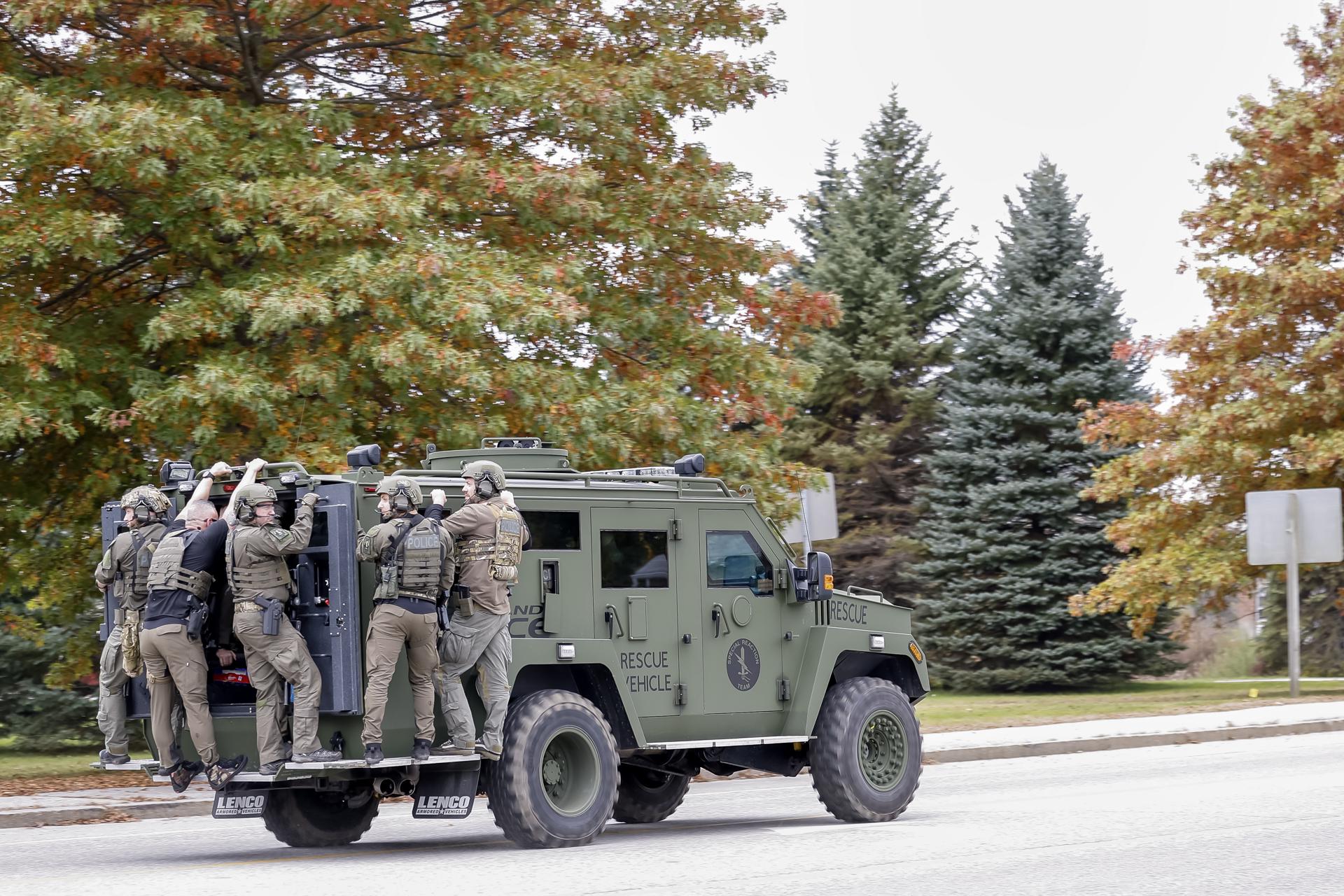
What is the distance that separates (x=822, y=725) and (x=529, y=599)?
98.2 inches

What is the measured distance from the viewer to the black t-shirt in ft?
34.8

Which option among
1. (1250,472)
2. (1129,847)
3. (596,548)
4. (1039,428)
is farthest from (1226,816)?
(1039,428)

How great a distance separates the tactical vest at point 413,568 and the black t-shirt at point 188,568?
110 cm

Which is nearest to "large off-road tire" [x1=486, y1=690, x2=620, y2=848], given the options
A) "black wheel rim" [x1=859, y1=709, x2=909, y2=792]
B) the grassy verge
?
"black wheel rim" [x1=859, y1=709, x2=909, y2=792]

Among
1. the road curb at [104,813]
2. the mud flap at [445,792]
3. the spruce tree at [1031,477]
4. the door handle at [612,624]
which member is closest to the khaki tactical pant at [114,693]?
the mud flap at [445,792]

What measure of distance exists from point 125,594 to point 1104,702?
22.4 metres

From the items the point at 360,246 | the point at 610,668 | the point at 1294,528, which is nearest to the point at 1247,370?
the point at 1294,528

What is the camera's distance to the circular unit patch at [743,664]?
39.7 ft

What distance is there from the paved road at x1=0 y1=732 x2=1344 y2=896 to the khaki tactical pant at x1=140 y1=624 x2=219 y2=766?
0.77 metres

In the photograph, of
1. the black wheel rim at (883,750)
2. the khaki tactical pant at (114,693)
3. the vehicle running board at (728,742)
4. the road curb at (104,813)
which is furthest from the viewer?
the road curb at (104,813)

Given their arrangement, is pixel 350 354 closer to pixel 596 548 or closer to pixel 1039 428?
pixel 596 548

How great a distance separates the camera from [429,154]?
56.1 ft

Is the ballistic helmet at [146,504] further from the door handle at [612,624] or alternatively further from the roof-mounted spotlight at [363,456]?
the door handle at [612,624]

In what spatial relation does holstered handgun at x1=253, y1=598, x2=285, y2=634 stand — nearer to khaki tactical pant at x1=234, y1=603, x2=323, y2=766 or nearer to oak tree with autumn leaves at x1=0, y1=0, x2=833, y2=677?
khaki tactical pant at x1=234, y1=603, x2=323, y2=766
